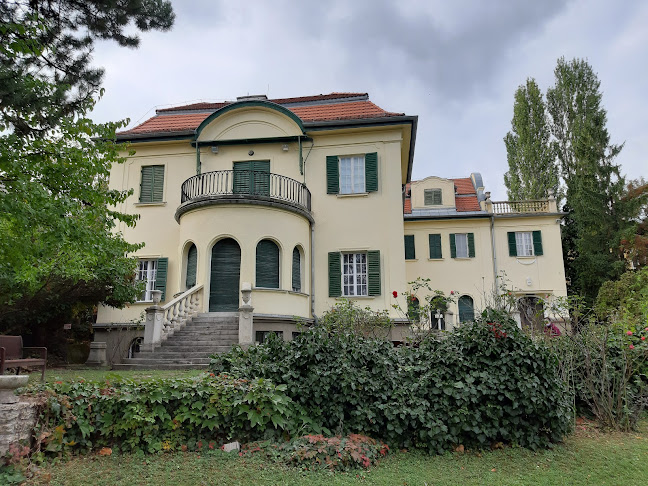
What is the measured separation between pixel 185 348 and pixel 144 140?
9296 millimetres

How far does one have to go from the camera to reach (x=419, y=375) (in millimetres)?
6082

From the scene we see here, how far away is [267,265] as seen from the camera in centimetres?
1469

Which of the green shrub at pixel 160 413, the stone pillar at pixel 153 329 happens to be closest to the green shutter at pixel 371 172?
the stone pillar at pixel 153 329

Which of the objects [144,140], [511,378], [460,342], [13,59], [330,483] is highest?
[144,140]

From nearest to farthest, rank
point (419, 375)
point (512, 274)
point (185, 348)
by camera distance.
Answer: point (419, 375)
point (185, 348)
point (512, 274)

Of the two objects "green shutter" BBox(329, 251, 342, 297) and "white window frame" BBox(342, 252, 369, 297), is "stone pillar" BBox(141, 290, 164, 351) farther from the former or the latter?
"white window frame" BBox(342, 252, 369, 297)

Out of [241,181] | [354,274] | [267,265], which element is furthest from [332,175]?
Result: [267,265]

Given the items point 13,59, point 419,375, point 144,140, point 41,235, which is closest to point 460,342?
point 419,375

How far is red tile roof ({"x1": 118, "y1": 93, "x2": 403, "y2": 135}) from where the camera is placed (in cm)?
1728

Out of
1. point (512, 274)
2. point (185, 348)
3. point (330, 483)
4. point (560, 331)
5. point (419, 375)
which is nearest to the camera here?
point (330, 483)

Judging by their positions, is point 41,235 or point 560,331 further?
point 560,331

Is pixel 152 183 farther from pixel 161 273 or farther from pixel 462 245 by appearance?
pixel 462 245

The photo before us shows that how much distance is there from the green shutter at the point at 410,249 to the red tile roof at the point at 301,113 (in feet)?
26.1

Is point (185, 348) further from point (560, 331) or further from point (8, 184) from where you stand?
point (560, 331)
